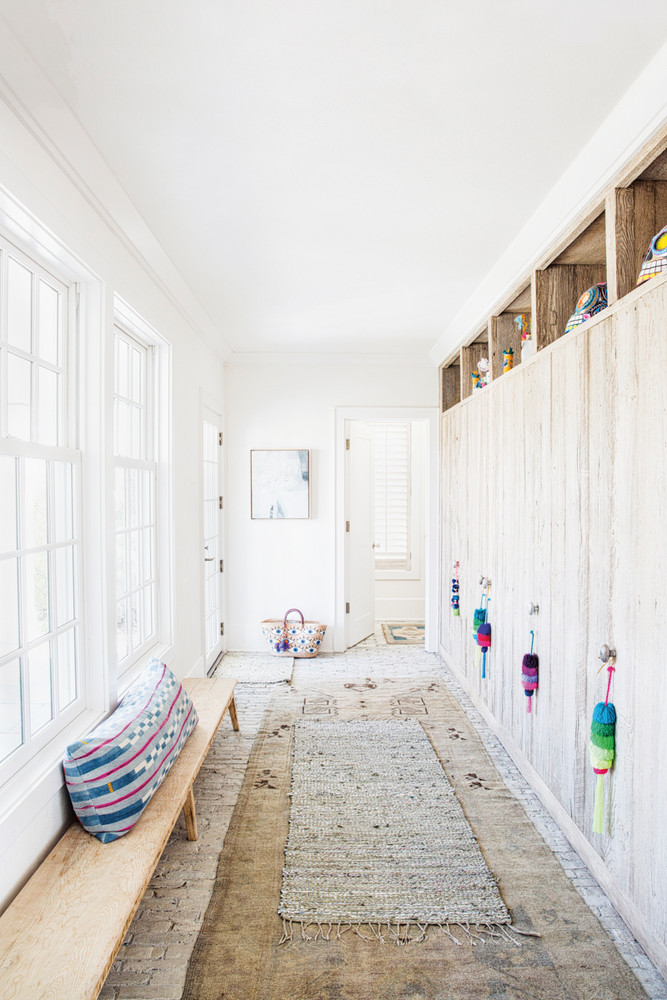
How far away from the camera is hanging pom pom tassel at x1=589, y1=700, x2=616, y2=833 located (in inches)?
73.2

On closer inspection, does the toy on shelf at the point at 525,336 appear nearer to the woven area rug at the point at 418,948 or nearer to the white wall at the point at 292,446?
the white wall at the point at 292,446

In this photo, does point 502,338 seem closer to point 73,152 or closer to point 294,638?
point 73,152

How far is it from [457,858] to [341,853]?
0.44 meters

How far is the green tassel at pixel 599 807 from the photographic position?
1.89 metres

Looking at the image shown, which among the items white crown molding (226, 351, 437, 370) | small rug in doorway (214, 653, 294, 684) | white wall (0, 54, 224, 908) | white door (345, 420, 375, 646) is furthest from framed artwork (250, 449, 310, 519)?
white wall (0, 54, 224, 908)

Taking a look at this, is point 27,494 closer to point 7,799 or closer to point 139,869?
point 7,799

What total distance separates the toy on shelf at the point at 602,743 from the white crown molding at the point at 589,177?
5.16ft

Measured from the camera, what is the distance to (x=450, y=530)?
457 centimetres

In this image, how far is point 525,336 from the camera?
286 centimetres

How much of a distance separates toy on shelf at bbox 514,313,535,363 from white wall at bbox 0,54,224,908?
181 centimetres

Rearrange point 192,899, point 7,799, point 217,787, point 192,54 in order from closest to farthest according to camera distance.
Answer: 1. point 192,54
2. point 7,799
3. point 192,899
4. point 217,787

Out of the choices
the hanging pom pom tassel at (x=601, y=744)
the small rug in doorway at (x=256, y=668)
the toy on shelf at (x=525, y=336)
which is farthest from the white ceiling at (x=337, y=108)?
the small rug in doorway at (x=256, y=668)

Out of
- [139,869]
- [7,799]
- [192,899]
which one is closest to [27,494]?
[7,799]

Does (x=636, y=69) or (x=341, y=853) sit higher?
(x=636, y=69)
